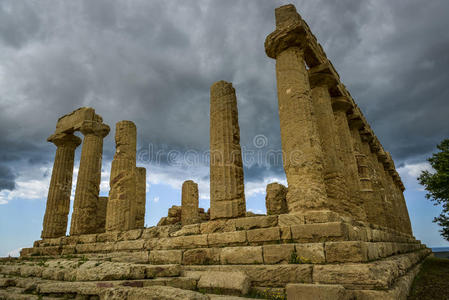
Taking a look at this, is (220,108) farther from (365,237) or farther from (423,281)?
(423,281)

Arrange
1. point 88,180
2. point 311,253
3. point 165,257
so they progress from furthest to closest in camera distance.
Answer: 1. point 88,180
2. point 165,257
3. point 311,253

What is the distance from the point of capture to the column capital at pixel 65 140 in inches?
647

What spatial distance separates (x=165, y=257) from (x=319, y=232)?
460 centimetres

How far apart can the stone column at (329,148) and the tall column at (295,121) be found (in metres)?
2.04

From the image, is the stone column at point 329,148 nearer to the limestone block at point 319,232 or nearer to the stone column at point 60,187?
the limestone block at point 319,232

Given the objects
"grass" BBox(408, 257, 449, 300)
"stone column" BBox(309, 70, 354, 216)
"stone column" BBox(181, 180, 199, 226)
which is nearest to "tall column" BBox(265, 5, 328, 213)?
"stone column" BBox(309, 70, 354, 216)

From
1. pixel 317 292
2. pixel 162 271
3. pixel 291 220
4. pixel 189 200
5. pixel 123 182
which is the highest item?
pixel 123 182

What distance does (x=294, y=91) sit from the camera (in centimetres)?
854

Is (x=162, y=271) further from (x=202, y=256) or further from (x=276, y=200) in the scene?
(x=276, y=200)

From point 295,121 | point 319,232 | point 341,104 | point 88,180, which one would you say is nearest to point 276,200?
point 295,121

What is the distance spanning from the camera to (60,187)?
15703 mm

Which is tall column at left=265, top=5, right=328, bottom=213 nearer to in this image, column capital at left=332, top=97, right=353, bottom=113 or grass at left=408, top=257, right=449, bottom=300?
grass at left=408, top=257, right=449, bottom=300

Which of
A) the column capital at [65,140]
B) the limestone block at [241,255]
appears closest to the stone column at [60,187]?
the column capital at [65,140]

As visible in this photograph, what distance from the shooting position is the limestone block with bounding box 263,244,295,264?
615 centimetres
